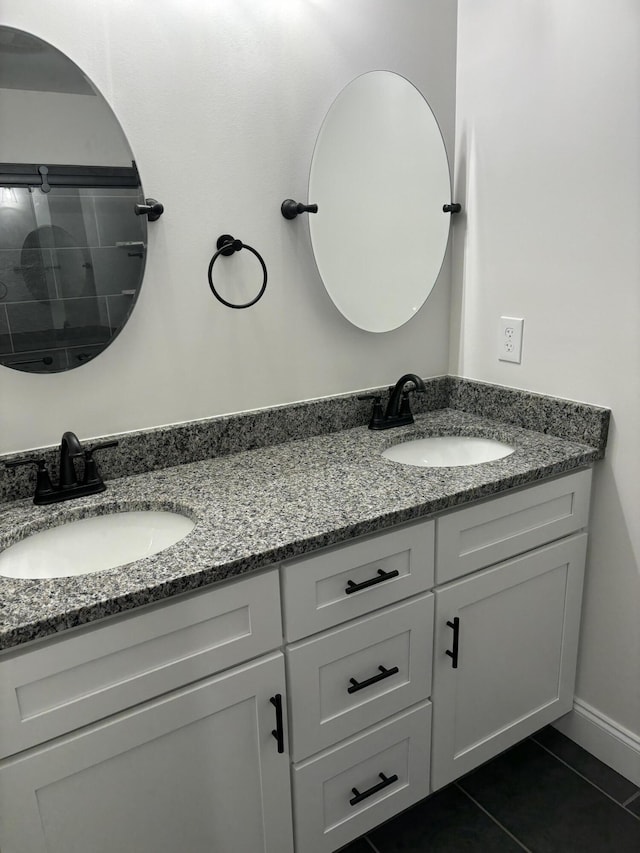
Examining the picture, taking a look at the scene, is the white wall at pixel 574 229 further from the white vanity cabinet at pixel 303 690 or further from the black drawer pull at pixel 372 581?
the black drawer pull at pixel 372 581

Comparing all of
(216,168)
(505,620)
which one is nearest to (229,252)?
(216,168)

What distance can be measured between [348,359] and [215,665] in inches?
36.4

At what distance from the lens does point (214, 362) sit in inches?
61.3

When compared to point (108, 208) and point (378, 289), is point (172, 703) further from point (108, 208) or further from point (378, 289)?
point (378, 289)

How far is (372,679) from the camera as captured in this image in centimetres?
130

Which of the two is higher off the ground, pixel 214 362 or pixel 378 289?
pixel 378 289

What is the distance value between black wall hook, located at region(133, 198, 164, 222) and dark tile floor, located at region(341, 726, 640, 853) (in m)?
1.50

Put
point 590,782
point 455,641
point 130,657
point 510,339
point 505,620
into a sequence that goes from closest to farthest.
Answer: point 130,657, point 455,641, point 505,620, point 590,782, point 510,339

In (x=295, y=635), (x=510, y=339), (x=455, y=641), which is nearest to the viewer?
(x=295, y=635)

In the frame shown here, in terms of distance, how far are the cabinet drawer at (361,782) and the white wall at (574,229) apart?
59 centimetres

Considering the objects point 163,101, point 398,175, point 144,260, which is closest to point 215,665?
point 144,260

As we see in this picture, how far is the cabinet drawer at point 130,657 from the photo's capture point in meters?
0.95

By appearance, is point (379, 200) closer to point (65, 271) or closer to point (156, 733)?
point (65, 271)

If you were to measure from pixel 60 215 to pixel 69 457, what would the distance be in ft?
1.62
